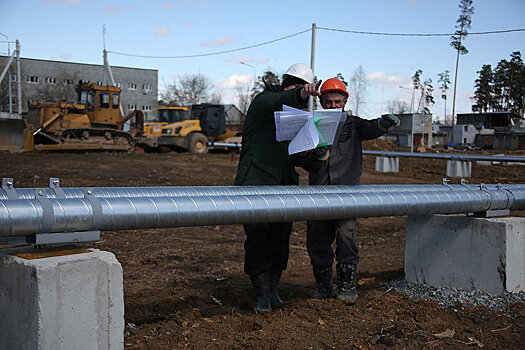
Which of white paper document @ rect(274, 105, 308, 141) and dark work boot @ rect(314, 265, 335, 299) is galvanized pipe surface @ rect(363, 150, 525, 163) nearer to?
dark work boot @ rect(314, 265, 335, 299)

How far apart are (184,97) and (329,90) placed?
63227mm

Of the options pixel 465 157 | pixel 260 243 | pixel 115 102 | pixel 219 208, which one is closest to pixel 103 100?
pixel 115 102

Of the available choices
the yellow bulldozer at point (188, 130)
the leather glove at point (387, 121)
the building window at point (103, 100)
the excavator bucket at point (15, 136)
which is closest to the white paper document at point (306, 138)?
the leather glove at point (387, 121)

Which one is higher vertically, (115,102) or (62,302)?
(115,102)

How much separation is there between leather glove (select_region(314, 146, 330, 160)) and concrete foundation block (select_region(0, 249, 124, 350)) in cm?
209

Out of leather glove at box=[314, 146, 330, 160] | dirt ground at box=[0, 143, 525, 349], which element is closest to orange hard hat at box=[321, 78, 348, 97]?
leather glove at box=[314, 146, 330, 160]

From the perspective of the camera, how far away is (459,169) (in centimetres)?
1697

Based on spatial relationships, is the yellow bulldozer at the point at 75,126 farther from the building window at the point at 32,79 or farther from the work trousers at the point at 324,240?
the building window at the point at 32,79

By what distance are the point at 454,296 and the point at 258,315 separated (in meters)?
1.63

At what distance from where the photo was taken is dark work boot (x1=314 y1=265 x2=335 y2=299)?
448 centimetres

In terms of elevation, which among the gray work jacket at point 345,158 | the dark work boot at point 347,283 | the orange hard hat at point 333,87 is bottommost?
the dark work boot at point 347,283

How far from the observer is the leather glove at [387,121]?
404 cm

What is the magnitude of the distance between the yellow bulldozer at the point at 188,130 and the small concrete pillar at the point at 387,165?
30.2 ft

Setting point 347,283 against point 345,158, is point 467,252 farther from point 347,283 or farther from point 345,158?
point 345,158
